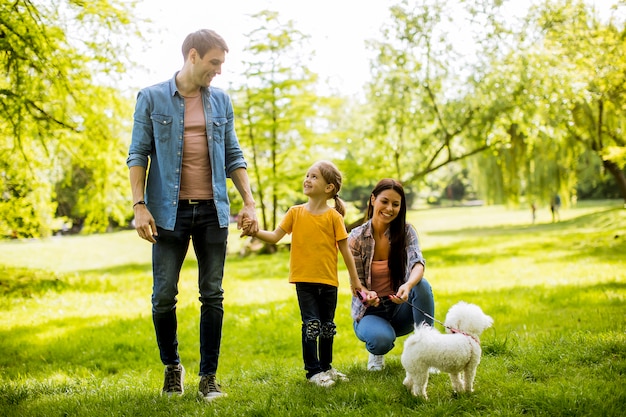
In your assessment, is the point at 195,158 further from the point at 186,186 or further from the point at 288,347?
the point at 288,347

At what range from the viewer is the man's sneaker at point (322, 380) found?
12.6 feet

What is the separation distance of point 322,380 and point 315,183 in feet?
4.35

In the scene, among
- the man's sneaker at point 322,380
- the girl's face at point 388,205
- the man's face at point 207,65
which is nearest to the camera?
the man's face at point 207,65

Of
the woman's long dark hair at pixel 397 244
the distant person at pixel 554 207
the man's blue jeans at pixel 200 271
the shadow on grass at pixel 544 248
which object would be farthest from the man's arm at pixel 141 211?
the distant person at pixel 554 207

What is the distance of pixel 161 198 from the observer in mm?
3641

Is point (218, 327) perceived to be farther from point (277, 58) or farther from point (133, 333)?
point (277, 58)

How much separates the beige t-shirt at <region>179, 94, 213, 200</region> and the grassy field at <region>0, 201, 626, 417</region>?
1323 millimetres

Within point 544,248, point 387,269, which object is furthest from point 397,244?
point 544,248

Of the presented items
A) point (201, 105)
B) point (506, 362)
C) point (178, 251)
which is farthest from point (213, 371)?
point (506, 362)

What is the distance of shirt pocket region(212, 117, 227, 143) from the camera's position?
3812mm

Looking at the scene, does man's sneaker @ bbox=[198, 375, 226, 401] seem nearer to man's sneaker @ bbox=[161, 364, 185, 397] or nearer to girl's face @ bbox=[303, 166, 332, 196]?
man's sneaker @ bbox=[161, 364, 185, 397]

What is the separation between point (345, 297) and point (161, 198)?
19.0 feet

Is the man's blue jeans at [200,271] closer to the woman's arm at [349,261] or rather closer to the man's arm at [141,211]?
the man's arm at [141,211]

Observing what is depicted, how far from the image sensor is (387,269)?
433 centimetres
